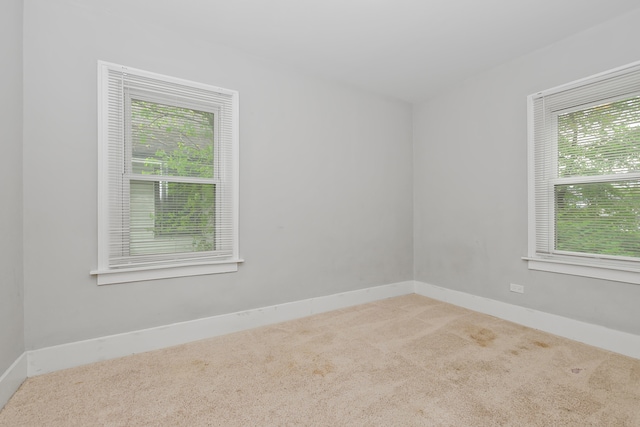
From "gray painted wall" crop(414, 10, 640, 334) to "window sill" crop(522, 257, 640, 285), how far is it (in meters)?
0.05

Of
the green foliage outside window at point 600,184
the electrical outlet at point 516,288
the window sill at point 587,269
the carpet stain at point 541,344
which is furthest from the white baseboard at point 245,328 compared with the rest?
the green foliage outside window at point 600,184

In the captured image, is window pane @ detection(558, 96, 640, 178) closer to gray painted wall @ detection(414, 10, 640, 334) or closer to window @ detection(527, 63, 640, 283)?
window @ detection(527, 63, 640, 283)

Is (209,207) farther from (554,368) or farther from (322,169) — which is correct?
(554,368)

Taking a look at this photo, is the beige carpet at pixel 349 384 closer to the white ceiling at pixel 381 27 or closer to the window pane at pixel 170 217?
the window pane at pixel 170 217

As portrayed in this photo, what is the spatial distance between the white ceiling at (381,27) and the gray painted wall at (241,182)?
20cm

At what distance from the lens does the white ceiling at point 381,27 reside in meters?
2.11

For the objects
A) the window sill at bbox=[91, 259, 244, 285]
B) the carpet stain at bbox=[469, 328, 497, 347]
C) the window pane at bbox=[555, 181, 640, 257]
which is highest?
the window pane at bbox=[555, 181, 640, 257]

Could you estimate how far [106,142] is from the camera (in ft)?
7.06

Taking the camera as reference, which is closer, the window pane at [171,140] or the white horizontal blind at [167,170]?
the white horizontal blind at [167,170]

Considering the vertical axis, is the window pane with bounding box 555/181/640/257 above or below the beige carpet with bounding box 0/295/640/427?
above

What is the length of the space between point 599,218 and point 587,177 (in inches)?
13.6

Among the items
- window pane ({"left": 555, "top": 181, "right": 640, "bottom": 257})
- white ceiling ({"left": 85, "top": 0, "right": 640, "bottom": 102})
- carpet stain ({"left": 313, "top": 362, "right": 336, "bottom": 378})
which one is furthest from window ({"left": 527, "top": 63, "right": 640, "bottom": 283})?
carpet stain ({"left": 313, "top": 362, "right": 336, "bottom": 378})

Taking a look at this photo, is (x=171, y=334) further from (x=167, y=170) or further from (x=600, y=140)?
(x=600, y=140)

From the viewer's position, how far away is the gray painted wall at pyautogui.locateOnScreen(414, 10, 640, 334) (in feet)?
7.59
